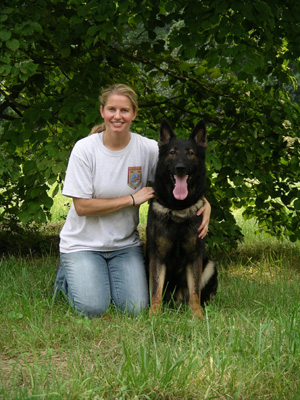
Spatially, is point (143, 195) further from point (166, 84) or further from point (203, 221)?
point (166, 84)

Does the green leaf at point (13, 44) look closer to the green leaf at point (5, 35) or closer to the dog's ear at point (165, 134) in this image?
the green leaf at point (5, 35)

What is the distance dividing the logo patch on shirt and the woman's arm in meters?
0.15

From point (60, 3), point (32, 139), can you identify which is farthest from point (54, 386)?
point (60, 3)

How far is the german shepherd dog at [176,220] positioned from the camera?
387cm

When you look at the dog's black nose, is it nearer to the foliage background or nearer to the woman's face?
the woman's face

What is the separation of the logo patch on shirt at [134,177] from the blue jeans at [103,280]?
0.55 metres

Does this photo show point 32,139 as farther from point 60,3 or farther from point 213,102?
point 213,102

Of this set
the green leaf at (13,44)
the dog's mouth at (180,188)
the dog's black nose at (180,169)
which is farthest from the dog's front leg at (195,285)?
the green leaf at (13,44)

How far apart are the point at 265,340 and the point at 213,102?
3577 mm

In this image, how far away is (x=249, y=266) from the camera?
602 centimetres

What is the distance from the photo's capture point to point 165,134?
3.94m

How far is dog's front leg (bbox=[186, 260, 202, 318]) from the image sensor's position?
12.9ft

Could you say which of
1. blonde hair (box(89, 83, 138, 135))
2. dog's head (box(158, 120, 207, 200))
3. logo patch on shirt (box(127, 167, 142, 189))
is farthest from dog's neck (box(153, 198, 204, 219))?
blonde hair (box(89, 83, 138, 135))

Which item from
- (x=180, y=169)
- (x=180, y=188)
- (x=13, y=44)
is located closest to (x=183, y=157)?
(x=180, y=169)
